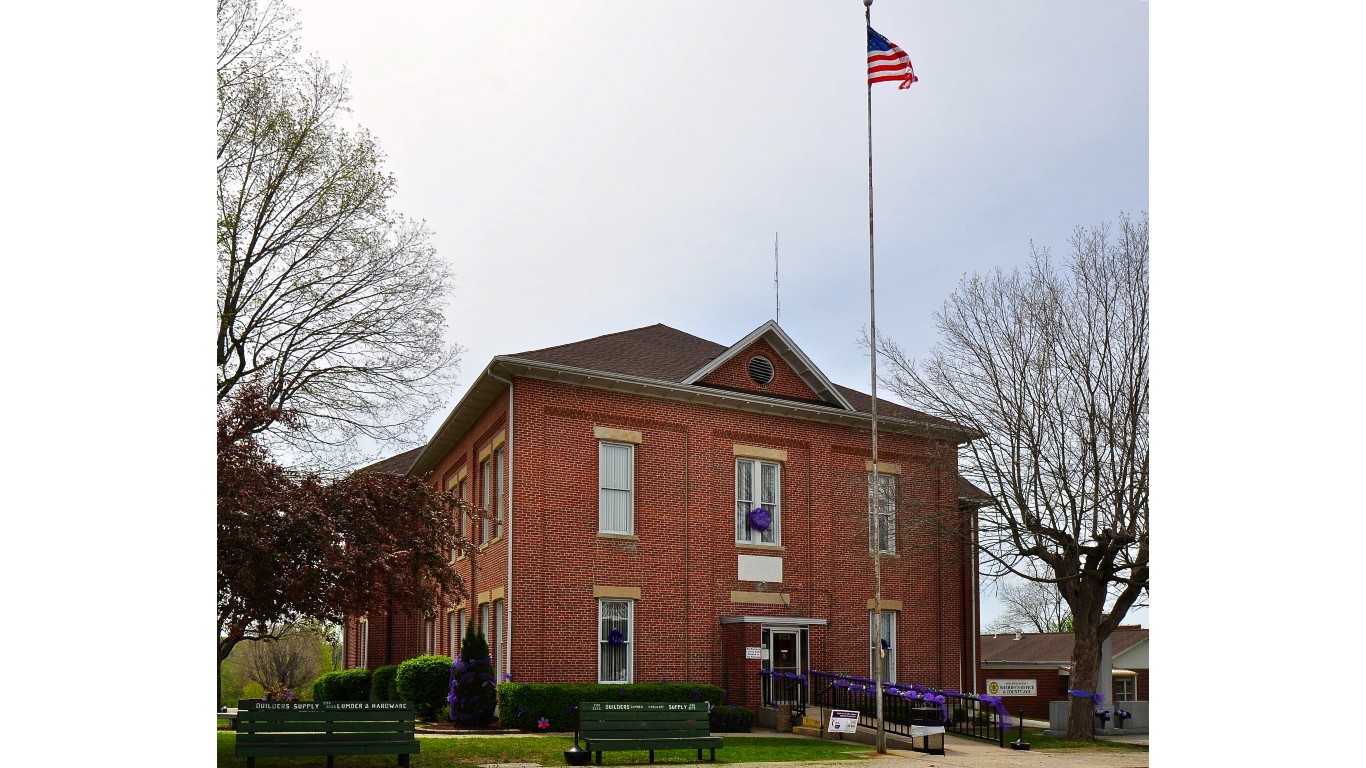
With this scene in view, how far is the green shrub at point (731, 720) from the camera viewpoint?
2277 cm

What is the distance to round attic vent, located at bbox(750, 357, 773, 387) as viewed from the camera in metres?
26.9

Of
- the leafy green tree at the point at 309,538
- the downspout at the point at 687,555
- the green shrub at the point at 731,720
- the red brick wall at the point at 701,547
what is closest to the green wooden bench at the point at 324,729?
the leafy green tree at the point at 309,538

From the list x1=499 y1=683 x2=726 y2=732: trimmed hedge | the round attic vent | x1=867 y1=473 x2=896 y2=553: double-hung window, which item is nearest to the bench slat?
x1=499 y1=683 x2=726 y2=732: trimmed hedge

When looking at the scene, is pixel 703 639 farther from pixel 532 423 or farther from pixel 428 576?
pixel 428 576

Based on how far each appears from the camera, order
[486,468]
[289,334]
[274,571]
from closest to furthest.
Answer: [274,571] → [289,334] → [486,468]

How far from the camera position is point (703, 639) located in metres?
25.0

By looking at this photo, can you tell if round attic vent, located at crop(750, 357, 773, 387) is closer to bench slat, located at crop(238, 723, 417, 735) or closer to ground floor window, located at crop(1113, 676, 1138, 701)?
bench slat, located at crop(238, 723, 417, 735)

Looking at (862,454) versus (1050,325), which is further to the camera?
(862,454)

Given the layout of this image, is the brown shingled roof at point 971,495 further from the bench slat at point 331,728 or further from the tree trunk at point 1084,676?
the bench slat at point 331,728

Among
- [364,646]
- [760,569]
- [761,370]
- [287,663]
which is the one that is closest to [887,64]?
[761,370]

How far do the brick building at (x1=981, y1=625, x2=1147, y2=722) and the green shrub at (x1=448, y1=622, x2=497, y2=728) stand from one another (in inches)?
905

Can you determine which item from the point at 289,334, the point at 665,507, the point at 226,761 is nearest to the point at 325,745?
the point at 226,761

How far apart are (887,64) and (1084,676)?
12.1 metres

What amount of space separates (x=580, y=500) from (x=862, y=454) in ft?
23.7
